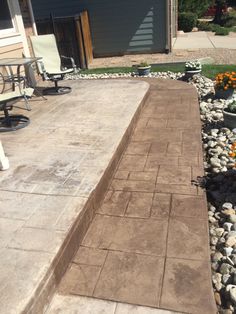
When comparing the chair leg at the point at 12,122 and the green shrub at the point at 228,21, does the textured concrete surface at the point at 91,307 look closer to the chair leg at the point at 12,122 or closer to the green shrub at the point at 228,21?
the chair leg at the point at 12,122

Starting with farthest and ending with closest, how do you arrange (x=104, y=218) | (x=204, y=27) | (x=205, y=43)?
(x=204, y=27), (x=205, y=43), (x=104, y=218)

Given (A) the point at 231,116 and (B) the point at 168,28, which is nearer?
(A) the point at 231,116

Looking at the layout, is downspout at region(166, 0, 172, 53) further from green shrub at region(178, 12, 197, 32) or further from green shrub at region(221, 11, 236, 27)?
green shrub at region(221, 11, 236, 27)

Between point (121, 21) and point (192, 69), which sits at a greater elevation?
point (121, 21)

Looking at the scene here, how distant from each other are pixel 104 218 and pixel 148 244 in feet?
1.75

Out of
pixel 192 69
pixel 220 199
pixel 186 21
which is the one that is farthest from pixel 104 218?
pixel 186 21

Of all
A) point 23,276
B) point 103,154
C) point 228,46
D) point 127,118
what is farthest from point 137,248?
point 228,46

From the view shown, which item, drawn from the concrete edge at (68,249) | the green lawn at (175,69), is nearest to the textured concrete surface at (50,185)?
the concrete edge at (68,249)

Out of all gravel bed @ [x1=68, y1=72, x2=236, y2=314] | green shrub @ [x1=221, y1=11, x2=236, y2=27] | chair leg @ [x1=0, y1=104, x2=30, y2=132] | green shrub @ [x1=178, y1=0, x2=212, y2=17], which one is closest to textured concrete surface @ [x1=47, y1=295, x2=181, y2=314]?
gravel bed @ [x1=68, y1=72, x2=236, y2=314]

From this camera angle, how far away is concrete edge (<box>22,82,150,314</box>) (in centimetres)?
199

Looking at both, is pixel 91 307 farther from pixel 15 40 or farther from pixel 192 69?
pixel 192 69

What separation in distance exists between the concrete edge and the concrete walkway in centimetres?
6

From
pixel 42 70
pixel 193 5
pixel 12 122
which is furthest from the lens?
pixel 193 5

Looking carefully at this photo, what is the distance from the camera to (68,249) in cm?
Result: 240
